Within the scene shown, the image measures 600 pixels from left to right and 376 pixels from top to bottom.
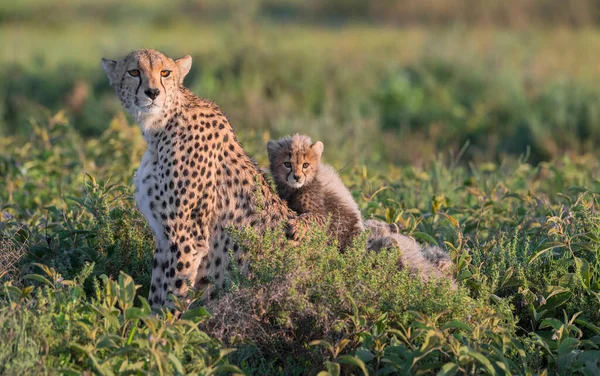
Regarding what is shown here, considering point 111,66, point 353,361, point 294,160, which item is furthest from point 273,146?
point 353,361

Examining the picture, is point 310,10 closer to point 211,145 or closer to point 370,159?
point 370,159

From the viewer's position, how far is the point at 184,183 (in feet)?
13.6

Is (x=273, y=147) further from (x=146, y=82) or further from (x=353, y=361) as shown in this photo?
(x=353, y=361)

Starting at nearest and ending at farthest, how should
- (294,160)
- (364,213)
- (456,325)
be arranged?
(456,325) < (294,160) < (364,213)

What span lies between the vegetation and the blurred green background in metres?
0.04

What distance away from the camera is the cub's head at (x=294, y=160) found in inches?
188

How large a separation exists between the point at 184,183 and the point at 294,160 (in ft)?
2.62

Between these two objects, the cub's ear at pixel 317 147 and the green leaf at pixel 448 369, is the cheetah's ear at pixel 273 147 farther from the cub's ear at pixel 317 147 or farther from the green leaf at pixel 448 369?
the green leaf at pixel 448 369

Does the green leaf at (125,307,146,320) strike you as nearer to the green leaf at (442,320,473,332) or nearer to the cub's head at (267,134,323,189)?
the green leaf at (442,320,473,332)

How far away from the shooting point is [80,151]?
702 cm

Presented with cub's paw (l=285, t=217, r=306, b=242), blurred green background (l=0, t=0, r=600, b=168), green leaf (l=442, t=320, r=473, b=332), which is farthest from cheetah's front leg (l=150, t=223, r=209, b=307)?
blurred green background (l=0, t=0, r=600, b=168)

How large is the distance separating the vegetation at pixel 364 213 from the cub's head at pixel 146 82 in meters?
0.62

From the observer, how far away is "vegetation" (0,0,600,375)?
11.9ft

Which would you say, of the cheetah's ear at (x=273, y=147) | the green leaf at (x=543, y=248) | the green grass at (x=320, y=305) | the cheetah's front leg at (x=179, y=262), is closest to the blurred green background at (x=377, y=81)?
the cheetah's ear at (x=273, y=147)
